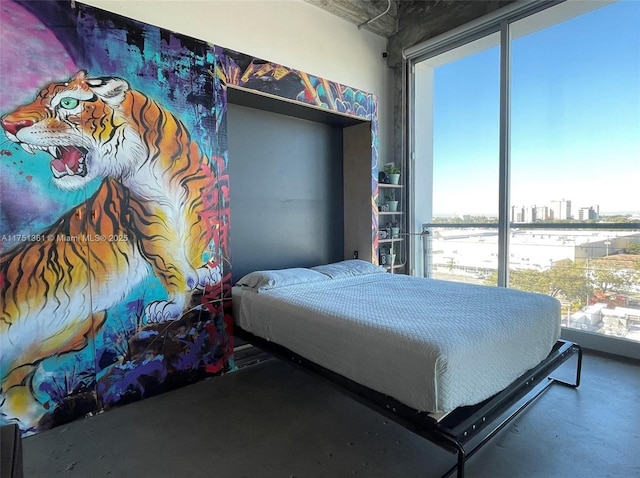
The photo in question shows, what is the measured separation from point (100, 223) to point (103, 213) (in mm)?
66

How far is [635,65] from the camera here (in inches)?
116

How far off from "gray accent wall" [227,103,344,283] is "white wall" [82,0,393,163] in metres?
0.62

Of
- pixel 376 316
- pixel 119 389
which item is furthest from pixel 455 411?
pixel 119 389

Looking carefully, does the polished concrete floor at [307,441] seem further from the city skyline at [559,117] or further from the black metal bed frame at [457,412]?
the city skyline at [559,117]

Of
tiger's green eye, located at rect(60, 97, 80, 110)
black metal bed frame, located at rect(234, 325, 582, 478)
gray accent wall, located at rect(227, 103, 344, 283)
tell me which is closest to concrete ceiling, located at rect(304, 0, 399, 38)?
→ gray accent wall, located at rect(227, 103, 344, 283)

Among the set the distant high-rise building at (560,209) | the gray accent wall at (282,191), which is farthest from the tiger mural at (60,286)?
the distant high-rise building at (560,209)

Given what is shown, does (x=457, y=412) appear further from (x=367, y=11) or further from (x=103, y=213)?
(x=367, y=11)

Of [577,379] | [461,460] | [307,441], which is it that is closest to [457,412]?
[461,460]

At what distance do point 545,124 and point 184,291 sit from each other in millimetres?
3686

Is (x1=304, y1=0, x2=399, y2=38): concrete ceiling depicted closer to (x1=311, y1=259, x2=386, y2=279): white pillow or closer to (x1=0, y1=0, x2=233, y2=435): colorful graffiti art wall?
(x1=0, y1=0, x2=233, y2=435): colorful graffiti art wall

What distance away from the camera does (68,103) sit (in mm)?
Result: 2053

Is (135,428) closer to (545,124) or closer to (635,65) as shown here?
(545,124)

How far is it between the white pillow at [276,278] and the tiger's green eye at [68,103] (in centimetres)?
163

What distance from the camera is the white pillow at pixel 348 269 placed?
10.4ft
